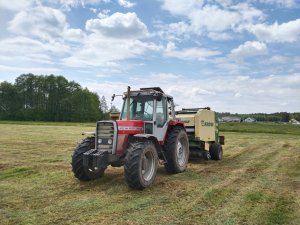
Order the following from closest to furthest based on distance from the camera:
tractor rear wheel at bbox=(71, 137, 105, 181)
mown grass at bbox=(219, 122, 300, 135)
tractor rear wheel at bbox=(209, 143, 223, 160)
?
tractor rear wheel at bbox=(71, 137, 105, 181) → tractor rear wheel at bbox=(209, 143, 223, 160) → mown grass at bbox=(219, 122, 300, 135)

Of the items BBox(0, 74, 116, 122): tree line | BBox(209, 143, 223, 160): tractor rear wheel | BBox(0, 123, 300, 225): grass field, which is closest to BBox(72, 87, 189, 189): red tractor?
BBox(0, 123, 300, 225): grass field

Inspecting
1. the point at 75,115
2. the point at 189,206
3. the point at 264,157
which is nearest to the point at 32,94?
the point at 75,115

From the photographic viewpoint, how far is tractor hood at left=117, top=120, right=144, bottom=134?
30.2 ft

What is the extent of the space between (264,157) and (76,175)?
907cm

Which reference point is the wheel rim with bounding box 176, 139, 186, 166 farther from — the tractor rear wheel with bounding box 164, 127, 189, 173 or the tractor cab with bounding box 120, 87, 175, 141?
the tractor cab with bounding box 120, 87, 175, 141

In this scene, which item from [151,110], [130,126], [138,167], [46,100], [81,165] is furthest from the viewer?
[46,100]

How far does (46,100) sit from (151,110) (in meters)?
92.8

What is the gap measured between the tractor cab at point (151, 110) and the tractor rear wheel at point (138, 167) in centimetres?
107

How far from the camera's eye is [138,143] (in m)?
8.73

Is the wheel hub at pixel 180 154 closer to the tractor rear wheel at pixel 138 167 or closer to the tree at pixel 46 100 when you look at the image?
the tractor rear wheel at pixel 138 167

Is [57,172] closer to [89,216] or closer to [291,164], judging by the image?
[89,216]

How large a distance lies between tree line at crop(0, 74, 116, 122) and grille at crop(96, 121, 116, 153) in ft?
277

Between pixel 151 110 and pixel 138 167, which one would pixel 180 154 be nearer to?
pixel 151 110

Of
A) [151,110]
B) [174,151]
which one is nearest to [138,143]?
[151,110]
